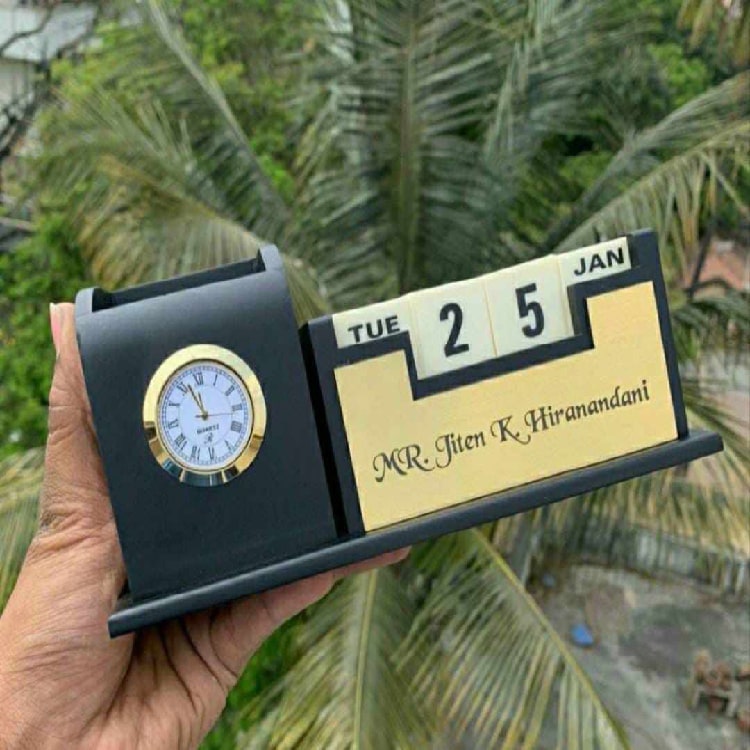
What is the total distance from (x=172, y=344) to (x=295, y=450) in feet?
0.63

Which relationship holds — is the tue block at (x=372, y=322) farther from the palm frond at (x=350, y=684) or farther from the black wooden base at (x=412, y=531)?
the palm frond at (x=350, y=684)

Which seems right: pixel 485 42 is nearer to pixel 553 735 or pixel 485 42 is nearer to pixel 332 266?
pixel 332 266

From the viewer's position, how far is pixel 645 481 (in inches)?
89.6

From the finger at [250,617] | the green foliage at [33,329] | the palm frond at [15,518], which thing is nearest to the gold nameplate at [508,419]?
the finger at [250,617]

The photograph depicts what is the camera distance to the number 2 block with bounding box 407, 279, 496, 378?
957 mm

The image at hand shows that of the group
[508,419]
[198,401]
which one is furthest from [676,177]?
[198,401]

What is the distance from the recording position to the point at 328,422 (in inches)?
37.2

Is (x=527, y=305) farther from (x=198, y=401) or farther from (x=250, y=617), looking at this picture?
(x=250, y=617)

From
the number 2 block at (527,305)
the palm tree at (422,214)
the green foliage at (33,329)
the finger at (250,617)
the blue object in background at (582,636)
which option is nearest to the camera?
the number 2 block at (527,305)

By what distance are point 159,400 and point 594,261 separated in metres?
0.57

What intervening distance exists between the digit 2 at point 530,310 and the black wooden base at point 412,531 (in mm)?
193

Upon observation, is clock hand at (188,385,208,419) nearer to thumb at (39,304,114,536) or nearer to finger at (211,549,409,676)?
thumb at (39,304,114,536)

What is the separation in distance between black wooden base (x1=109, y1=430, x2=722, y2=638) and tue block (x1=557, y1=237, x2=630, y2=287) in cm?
25

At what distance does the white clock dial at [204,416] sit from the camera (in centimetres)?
87
